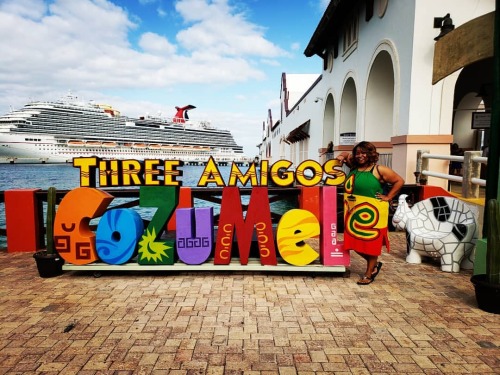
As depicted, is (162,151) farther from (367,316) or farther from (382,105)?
(367,316)

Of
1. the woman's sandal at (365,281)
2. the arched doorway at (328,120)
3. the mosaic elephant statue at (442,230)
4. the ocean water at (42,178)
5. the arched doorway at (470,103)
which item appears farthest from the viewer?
the ocean water at (42,178)

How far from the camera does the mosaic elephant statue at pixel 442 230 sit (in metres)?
5.47

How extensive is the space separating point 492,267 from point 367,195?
5.49 ft

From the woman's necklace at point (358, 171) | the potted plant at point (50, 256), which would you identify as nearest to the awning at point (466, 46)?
the woman's necklace at point (358, 171)

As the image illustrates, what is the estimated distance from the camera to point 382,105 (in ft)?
42.0

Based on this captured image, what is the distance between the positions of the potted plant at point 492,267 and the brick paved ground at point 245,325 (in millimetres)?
174

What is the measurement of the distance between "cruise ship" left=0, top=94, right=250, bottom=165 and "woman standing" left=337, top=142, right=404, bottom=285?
3187 inches

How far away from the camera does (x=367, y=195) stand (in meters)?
4.69

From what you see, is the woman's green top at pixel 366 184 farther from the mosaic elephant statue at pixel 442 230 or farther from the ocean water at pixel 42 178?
the ocean water at pixel 42 178

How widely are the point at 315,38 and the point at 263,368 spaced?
1919 cm

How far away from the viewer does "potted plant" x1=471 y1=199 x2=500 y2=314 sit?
382 centimetres

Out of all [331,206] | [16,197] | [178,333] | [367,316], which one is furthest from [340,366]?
[16,197]

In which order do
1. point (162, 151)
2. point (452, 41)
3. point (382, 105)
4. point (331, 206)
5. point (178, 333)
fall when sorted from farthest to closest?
point (162, 151) < point (382, 105) < point (331, 206) < point (452, 41) < point (178, 333)

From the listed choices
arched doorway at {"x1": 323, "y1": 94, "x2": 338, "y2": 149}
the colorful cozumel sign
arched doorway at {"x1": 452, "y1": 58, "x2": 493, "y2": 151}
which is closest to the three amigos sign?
the colorful cozumel sign
